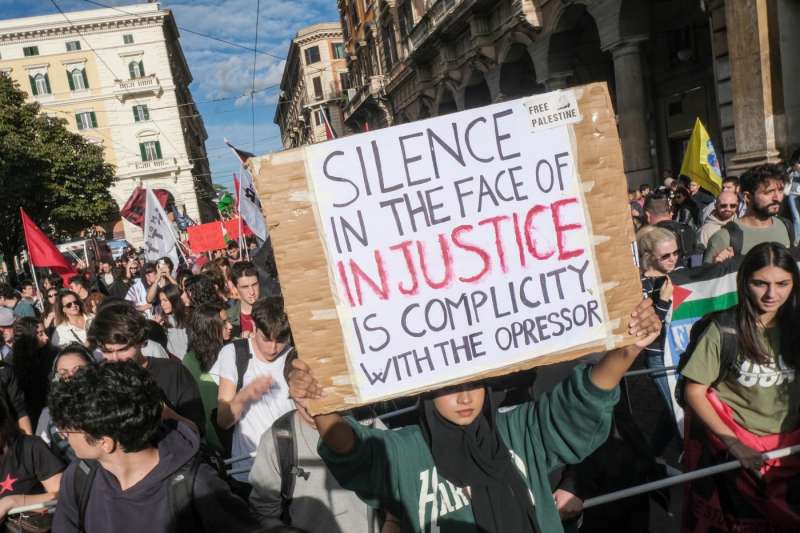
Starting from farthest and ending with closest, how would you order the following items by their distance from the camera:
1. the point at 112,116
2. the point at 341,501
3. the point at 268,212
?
the point at 112,116
the point at 341,501
the point at 268,212

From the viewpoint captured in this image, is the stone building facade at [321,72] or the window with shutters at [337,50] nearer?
the stone building facade at [321,72]

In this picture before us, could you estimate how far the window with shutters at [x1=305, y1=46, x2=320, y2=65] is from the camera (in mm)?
57269

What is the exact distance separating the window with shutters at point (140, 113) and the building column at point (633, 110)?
163 feet

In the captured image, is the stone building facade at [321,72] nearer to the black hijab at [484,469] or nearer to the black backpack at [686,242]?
the black backpack at [686,242]

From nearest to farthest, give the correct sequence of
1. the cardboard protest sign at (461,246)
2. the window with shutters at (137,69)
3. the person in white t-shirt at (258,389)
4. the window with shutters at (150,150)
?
the cardboard protest sign at (461,246) < the person in white t-shirt at (258,389) < the window with shutters at (150,150) < the window with shutters at (137,69)

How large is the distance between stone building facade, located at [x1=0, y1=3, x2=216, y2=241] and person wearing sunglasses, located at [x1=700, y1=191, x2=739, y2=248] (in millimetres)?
50436

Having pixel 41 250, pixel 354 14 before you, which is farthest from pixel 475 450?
pixel 354 14

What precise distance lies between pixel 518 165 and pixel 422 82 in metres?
23.6

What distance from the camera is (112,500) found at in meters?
1.89

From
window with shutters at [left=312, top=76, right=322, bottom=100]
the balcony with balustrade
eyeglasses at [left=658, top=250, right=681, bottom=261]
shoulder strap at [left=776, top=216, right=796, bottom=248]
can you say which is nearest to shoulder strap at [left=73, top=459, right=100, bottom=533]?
eyeglasses at [left=658, top=250, right=681, bottom=261]

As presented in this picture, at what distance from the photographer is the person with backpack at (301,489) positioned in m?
2.18

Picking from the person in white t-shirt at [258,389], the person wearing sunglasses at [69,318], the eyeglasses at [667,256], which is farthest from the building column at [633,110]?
the person in white t-shirt at [258,389]

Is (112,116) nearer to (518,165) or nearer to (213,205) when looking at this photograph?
(213,205)

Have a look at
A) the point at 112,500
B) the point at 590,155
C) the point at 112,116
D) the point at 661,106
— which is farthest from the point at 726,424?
the point at 112,116
